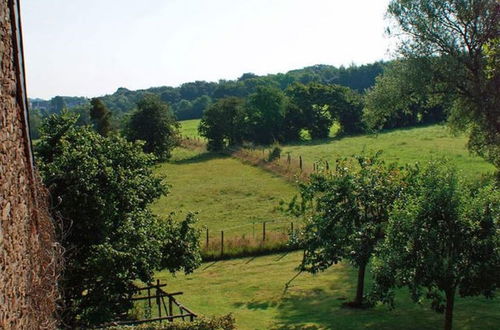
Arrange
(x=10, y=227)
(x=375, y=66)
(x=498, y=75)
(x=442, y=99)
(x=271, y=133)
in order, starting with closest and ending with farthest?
(x=10, y=227) < (x=498, y=75) < (x=442, y=99) < (x=271, y=133) < (x=375, y=66)

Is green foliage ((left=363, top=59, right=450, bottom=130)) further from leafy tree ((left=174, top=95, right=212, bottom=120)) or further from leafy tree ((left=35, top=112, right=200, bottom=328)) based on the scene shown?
leafy tree ((left=174, top=95, right=212, bottom=120))

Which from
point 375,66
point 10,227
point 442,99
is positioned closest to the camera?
point 10,227

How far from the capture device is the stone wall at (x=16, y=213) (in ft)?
21.2

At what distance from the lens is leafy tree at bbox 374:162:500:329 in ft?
47.0

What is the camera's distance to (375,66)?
135250 millimetres

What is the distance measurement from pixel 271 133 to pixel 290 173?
2943cm

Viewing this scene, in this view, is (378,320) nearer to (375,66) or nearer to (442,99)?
(442,99)

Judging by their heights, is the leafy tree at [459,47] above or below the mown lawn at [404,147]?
above

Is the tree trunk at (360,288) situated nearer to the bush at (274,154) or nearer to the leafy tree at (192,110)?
the bush at (274,154)

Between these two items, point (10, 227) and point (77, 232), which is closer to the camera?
point (10, 227)

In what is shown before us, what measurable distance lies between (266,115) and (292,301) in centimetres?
5819

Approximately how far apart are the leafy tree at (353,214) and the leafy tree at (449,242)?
13.6ft

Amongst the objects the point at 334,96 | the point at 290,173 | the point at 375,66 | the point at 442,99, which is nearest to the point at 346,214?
the point at 442,99

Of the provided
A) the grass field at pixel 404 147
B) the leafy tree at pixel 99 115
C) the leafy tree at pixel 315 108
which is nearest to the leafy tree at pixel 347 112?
the leafy tree at pixel 315 108
